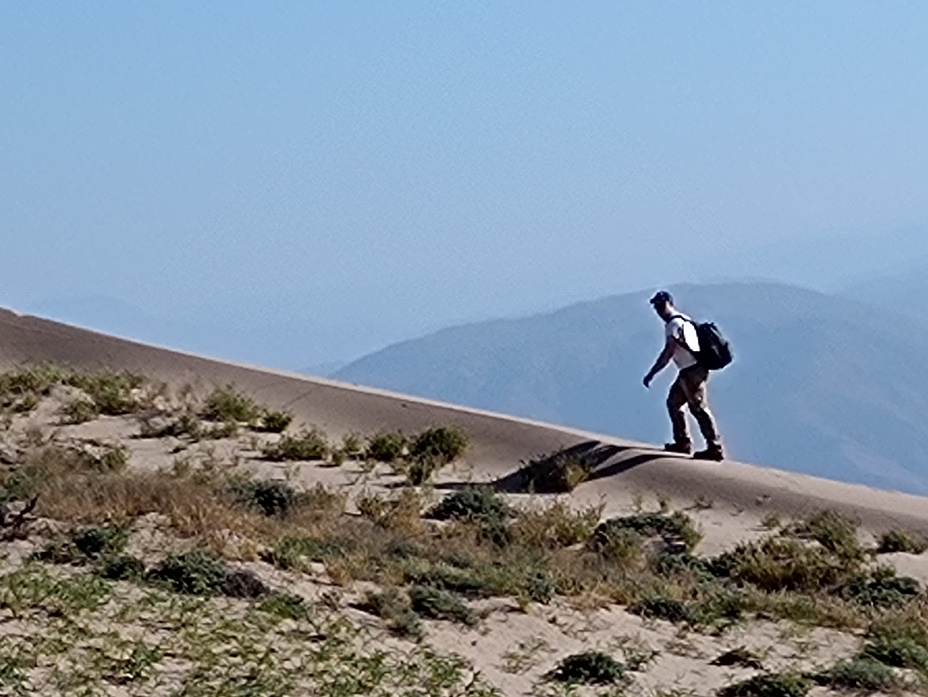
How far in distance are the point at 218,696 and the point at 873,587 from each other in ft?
27.7

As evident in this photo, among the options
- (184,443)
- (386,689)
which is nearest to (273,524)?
(386,689)

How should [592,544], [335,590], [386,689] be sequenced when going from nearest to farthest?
[386,689]
[335,590]
[592,544]

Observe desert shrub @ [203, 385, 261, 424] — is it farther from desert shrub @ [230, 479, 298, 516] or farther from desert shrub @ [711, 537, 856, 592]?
desert shrub @ [711, 537, 856, 592]

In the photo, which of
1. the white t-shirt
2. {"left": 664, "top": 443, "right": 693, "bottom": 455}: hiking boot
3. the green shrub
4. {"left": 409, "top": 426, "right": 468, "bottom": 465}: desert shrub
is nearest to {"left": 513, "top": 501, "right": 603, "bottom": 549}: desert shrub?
the white t-shirt

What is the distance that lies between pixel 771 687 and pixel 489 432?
12159mm

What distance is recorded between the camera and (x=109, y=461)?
60.6ft

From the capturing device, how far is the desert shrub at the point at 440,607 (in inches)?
473

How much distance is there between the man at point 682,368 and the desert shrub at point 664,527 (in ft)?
6.49

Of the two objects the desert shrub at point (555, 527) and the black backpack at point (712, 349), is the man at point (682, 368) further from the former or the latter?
the desert shrub at point (555, 527)

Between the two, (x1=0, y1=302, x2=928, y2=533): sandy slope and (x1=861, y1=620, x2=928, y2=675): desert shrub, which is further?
(x1=0, y1=302, x2=928, y2=533): sandy slope

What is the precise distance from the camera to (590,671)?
10.9 meters

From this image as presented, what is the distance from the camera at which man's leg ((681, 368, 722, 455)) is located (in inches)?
781

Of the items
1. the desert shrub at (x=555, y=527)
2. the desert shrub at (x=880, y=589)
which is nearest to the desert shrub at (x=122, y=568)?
the desert shrub at (x=555, y=527)

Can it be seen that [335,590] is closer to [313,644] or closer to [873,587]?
[313,644]
